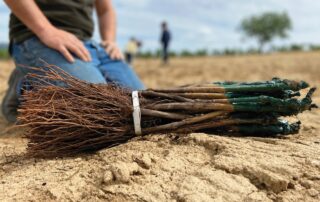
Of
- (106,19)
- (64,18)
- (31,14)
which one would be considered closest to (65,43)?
(31,14)

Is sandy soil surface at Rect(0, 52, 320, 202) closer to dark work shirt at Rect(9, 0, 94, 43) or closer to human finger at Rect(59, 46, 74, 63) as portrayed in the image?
human finger at Rect(59, 46, 74, 63)

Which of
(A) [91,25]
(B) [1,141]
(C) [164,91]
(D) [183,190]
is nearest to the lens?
(D) [183,190]

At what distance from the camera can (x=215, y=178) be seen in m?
1.96

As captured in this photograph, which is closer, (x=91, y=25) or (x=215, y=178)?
(x=215, y=178)

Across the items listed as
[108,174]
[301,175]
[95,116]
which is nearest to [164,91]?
[95,116]

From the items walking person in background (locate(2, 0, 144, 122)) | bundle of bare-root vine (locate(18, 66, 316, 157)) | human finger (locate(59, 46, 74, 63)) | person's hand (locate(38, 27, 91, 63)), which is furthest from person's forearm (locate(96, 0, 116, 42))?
bundle of bare-root vine (locate(18, 66, 316, 157))

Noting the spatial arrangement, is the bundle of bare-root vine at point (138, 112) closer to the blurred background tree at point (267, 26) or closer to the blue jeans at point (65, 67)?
the blue jeans at point (65, 67)

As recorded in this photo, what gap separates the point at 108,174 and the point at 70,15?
1.83m

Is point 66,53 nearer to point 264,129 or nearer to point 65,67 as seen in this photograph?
point 65,67

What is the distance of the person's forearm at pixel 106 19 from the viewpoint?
3958mm

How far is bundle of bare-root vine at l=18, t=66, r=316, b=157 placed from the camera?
228cm

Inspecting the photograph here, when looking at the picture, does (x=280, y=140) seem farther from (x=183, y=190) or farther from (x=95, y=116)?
(x=95, y=116)

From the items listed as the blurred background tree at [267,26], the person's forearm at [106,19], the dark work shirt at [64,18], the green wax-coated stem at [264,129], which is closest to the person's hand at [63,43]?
the dark work shirt at [64,18]

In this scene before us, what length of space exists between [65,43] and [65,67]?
0.19m
